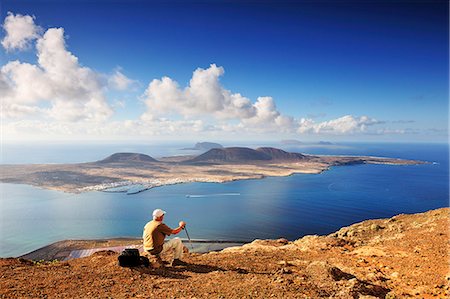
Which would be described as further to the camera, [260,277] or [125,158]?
[125,158]

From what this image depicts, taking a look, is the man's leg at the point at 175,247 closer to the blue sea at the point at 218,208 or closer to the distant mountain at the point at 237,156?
the blue sea at the point at 218,208

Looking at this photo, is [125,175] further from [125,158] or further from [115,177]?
[125,158]

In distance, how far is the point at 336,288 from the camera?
6.59m

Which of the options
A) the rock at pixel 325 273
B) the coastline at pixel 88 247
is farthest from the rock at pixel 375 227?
the coastline at pixel 88 247

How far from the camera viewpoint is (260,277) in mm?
7211

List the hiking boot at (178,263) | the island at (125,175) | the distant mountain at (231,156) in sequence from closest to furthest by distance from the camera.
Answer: the hiking boot at (178,263) → the island at (125,175) → the distant mountain at (231,156)

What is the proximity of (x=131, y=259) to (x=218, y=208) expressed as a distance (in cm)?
6375

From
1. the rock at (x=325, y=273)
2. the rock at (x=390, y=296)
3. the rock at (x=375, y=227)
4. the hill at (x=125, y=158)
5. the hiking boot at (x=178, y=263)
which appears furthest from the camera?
the hill at (x=125, y=158)

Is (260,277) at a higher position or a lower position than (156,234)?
lower

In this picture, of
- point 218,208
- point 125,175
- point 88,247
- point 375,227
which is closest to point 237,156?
point 125,175

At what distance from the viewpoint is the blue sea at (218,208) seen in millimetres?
51438

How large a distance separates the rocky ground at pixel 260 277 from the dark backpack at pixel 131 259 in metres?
0.22

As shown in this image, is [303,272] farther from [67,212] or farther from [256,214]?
[67,212]

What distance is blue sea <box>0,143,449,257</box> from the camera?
5144cm
